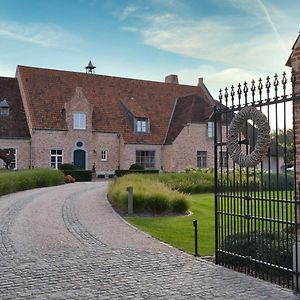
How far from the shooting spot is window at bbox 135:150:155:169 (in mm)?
38237

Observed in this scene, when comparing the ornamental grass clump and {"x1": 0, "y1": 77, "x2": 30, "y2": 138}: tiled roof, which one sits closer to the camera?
the ornamental grass clump

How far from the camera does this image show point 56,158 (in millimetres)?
35344

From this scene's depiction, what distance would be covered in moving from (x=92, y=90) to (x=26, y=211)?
24564mm

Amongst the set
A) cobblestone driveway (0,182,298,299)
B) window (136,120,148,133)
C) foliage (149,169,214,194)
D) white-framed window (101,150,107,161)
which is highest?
window (136,120,148,133)

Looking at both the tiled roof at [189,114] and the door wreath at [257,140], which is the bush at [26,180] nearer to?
the tiled roof at [189,114]

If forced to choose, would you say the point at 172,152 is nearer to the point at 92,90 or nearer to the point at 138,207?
the point at 92,90

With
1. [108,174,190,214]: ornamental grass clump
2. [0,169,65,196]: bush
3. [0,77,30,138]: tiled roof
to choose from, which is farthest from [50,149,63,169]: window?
[108,174,190,214]: ornamental grass clump

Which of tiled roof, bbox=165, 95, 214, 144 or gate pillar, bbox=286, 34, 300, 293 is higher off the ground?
tiled roof, bbox=165, 95, 214, 144

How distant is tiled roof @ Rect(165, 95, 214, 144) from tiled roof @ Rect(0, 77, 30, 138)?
11785 millimetres

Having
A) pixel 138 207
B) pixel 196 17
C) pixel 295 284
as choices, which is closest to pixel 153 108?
pixel 138 207

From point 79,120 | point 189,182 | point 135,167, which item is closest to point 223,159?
point 189,182

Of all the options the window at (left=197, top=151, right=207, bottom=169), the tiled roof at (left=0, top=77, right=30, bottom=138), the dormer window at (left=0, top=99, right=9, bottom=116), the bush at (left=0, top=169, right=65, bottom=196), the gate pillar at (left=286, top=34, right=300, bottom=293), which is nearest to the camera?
the gate pillar at (left=286, top=34, right=300, bottom=293)

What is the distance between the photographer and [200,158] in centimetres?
4019

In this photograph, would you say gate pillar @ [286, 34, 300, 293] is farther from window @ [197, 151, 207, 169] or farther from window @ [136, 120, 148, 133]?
window @ [197, 151, 207, 169]
